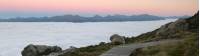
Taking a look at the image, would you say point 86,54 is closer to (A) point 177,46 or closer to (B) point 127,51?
(B) point 127,51

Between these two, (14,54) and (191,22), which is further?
(14,54)

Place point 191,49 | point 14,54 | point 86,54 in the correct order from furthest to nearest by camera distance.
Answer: point 14,54
point 86,54
point 191,49

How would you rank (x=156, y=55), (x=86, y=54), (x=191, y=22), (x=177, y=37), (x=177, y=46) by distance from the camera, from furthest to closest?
(x=191, y=22), (x=177, y=37), (x=86, y=54), (x=177, y=46), (x=156, y=55)

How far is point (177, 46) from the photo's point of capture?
2139 cm

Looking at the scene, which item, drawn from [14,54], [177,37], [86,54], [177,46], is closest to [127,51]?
[177,46]

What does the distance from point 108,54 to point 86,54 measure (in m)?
4.55

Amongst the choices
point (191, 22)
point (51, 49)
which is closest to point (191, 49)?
point (191, 22)

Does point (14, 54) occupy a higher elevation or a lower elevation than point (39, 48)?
lower

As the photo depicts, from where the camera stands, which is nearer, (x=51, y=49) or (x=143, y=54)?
(x=143, y=54)

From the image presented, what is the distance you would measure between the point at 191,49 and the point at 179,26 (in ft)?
62.4

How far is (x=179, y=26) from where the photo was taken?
36.1 m

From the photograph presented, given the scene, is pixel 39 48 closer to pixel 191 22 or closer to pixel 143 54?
pixel 191 22

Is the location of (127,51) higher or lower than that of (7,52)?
higher

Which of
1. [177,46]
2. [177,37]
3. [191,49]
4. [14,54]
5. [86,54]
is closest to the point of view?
[191,49]
